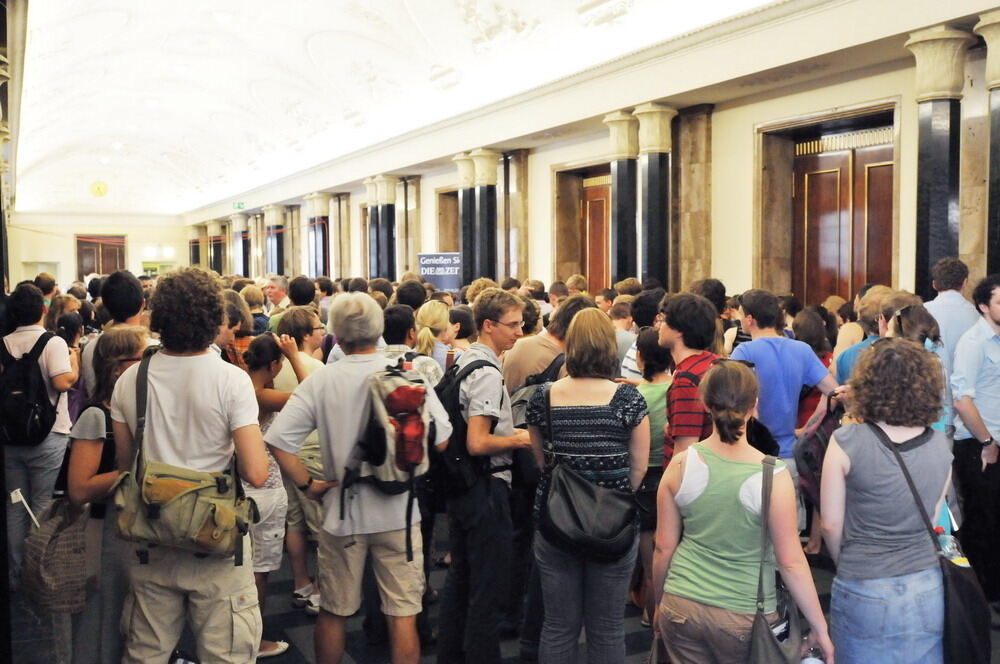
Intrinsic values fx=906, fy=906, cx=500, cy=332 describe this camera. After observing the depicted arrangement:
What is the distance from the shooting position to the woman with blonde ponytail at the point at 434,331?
16.6ft

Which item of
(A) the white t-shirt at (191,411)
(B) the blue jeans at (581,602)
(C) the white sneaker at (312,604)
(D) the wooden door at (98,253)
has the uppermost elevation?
(D) the wooden door at (98,253)

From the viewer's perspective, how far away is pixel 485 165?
15.5 meters

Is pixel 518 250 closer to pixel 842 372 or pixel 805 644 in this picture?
pixel 842 372

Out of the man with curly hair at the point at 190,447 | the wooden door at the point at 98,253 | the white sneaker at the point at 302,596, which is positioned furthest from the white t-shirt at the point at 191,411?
the wooden door at the point at 98,253

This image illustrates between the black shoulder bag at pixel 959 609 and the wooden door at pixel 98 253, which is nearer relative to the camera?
the black shoulder bag at pixel 959 609

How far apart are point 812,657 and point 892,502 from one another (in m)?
0.52

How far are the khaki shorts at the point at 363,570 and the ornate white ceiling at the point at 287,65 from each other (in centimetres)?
792

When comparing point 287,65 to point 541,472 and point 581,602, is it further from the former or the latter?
point 581,602

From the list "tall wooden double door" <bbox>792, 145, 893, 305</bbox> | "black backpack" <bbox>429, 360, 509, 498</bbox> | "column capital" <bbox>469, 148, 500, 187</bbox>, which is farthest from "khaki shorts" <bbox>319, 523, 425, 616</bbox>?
"column capital" <bbox>469, 148, 500, 187</bbox>

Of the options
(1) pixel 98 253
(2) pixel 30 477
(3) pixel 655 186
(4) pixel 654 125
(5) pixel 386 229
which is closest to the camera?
(2) pixel 30 477

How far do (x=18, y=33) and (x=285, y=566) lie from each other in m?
9.16

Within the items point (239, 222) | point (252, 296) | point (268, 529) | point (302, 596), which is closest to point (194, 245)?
point (239, 222)

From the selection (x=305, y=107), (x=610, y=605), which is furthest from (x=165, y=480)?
(x=305, y=107)

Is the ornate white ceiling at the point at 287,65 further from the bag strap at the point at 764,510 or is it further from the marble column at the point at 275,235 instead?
the bag strap at the point at 764,510
